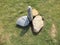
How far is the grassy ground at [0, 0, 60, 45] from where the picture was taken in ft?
9.76

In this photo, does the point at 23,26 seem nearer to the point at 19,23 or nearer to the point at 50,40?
the point at 19,23

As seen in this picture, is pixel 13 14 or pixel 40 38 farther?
pixel 13 14

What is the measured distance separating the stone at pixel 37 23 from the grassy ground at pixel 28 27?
76mm

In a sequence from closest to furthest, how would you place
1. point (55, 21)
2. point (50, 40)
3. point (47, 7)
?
point (50, 40)
point (55, 21)
point (47, 7)

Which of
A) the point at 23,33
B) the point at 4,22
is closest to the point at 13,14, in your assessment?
the point at 4,22

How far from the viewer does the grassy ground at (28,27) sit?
9.76 feet

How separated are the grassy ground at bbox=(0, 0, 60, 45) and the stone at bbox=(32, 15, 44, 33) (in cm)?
8

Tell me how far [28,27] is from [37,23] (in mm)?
166

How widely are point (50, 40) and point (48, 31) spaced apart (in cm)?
17

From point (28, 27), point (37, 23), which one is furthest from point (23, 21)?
point (37, 23)

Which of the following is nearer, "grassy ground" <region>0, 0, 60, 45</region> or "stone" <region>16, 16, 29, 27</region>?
"grassy ground" <region>0, 0, 60, 45</region>

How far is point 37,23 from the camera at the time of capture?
3068mm

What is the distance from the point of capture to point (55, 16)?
3.24 metres

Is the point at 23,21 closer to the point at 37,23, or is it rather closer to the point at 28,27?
the point at 28,27
